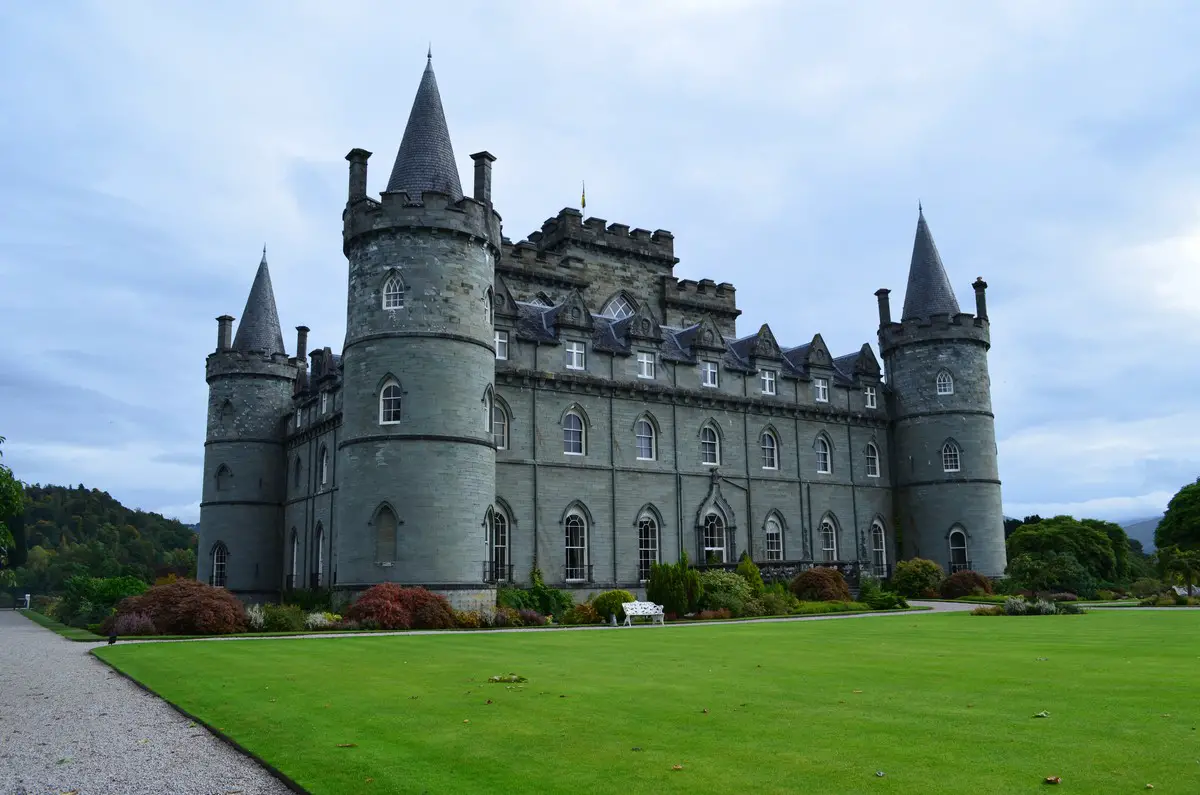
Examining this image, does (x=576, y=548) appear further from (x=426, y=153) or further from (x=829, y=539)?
(x=426, y=153)

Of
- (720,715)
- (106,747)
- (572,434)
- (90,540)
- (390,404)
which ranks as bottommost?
(106,747)

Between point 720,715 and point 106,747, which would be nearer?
point 106,747

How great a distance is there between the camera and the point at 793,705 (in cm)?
1074

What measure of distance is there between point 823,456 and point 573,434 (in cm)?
1393

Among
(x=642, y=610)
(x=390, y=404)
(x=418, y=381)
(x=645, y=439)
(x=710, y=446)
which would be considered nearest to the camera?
(x=642, y=610)

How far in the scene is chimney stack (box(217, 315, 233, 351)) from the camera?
1882 inches

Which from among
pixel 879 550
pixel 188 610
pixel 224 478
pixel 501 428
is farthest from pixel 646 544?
pixel 224 478

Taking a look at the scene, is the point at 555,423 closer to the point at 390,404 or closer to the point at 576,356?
the point at 576,356

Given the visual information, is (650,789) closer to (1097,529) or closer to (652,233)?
(652,233)

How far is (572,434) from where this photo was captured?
1547 inches

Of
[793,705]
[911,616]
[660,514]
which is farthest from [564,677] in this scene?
[660,514]

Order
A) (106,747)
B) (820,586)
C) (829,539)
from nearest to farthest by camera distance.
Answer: (106,747) → (820,586) → (829,539)

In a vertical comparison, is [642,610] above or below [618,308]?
below

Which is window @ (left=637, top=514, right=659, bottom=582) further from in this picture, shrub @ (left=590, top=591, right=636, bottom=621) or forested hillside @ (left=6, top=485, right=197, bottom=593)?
forested hillside @ (left=6, top=485, right=197, bottom=593)
